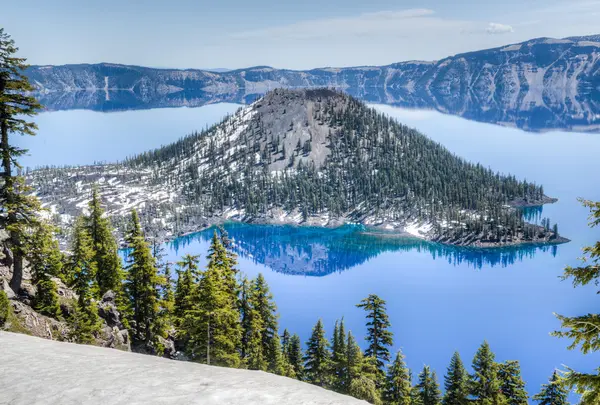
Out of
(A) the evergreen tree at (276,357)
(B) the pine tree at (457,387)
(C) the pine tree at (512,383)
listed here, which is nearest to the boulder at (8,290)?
(A) the evergreen tree at (276,357)

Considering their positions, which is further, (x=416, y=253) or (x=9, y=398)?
(x=416, y=253)

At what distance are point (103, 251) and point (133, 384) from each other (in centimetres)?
4382

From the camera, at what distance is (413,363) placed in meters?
102

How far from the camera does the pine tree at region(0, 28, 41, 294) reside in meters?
32.3

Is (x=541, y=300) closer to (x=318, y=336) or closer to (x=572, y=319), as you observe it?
(x=318, y=336)

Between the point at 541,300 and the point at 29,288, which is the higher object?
the point at 29,288

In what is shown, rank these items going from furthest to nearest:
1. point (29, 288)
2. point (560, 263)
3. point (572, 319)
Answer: point (560, 263) < point (29, 288) < point (572, 319)

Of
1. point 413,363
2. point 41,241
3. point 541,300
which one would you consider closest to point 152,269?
point 41,241

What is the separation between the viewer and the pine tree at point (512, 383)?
56094 millimetres

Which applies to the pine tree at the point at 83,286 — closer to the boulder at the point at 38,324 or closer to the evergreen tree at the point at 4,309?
the boulder at the point at 38,324

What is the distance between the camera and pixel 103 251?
53562mm

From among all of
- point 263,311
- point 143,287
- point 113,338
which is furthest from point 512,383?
point 113,338

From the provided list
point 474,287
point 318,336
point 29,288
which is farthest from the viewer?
point 474,287

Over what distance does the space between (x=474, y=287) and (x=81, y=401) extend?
530 feet
